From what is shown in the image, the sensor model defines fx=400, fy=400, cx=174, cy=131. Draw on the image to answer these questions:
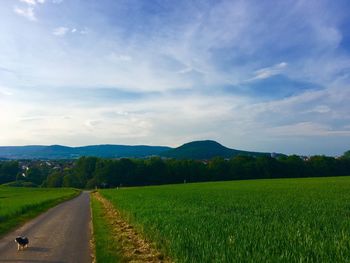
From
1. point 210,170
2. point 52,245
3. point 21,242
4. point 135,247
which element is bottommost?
point 52,245

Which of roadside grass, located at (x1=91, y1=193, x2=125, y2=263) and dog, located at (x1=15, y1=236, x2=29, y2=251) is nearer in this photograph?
roadside grass, located at (x1=91, y1=193, x2=125, y2=263)

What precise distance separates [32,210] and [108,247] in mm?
25364

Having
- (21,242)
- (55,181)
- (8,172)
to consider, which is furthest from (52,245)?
(8,172)

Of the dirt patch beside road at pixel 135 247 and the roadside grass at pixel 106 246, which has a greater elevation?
the dirt patch beside road at pixel 135 247

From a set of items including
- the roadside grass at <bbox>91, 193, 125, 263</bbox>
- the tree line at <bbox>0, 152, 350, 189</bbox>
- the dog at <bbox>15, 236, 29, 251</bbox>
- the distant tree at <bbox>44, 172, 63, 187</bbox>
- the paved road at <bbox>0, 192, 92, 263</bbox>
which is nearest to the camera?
the roadside grass at <bbox>91, 193, 125, 263</bbox>

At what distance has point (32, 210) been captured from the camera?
39062 mm

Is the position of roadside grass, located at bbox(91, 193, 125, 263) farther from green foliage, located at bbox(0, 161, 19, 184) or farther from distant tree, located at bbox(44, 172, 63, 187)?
green foliage, located at bbox(0, 161, 19, 184)

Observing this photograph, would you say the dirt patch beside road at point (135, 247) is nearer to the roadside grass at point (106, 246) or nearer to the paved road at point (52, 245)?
the roadside grass at point (106, 246)

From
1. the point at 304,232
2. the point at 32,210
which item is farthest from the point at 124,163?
the point at 304,232

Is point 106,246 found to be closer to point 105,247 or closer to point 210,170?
point 105,247

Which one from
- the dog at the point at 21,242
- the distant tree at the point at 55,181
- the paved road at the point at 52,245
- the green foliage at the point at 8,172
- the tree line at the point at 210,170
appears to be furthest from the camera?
the green foliage at the point at 8,172

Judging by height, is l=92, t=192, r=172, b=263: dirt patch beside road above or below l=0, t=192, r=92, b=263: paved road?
above

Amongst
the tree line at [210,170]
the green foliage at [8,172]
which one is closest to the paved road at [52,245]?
the tree line at [210,170]

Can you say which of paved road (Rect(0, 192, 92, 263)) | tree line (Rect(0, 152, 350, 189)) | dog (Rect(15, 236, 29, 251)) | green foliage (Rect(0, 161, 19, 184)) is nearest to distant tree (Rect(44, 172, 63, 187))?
tree line (Rect(0, 152, 350, 189))
